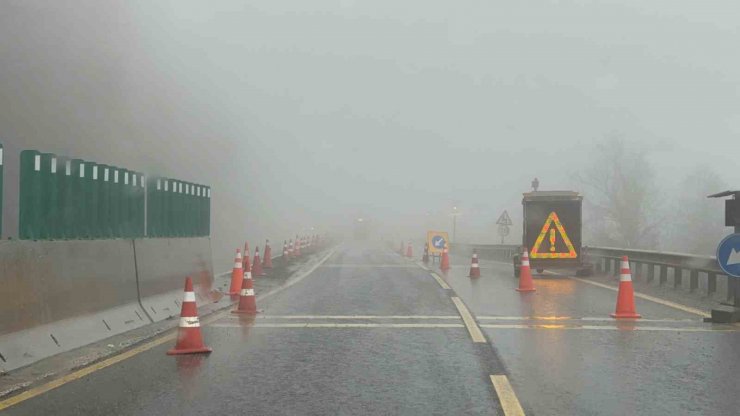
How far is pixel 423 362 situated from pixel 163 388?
8.20 feet

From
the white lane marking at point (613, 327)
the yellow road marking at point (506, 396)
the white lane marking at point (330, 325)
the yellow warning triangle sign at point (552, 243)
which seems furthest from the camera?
the yellow warning triangle sign at point (552, 243)

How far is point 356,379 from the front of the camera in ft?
19.9

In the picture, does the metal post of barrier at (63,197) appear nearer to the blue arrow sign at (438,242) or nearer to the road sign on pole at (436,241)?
the road sign on pole at (436,241)

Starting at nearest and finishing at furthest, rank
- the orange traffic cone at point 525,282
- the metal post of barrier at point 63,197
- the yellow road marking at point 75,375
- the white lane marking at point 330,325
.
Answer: the yellow road marking at point 75,375
the metal post of barrier at point 63,197
the white lane marking at point 330,325
the orange traffic cone at point 525,282

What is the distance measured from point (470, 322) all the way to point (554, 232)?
36.0ft

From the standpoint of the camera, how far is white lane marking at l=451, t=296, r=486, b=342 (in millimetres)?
8367

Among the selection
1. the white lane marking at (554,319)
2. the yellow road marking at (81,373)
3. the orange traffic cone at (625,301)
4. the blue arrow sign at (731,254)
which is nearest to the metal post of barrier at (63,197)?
the yellow road marking at (81,373)

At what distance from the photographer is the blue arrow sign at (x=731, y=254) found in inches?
365

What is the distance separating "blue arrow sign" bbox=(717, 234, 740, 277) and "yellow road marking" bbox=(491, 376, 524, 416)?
4872 mm

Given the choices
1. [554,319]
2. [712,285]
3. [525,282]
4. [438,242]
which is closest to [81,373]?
[554,319]

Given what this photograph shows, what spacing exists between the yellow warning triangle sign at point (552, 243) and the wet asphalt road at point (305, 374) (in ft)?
33.8

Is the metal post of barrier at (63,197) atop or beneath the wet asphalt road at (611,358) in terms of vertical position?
atop

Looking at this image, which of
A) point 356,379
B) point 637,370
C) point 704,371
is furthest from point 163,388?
point 704,371

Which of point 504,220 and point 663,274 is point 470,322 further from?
point 504,220
